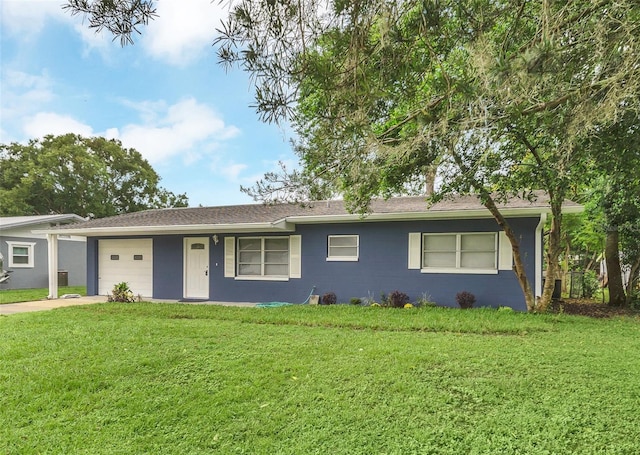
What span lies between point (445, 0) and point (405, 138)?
1.39m

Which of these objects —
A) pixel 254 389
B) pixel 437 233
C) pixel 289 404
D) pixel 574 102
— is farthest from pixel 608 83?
pixel 437 233

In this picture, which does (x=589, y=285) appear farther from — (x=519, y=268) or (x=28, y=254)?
(x=28, y=254)

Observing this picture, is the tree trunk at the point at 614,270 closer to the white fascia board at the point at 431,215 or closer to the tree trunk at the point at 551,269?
the white fascia board at the point at 431,215

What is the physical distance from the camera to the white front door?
1170 cm

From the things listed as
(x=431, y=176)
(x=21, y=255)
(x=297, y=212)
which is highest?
(x=431, y=176)

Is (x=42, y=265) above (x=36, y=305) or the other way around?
above

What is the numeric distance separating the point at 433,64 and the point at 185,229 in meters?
9.39

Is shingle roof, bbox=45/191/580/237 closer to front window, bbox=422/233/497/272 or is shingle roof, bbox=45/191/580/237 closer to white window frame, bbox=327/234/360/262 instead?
white window frame, bbox=327/234/360/262

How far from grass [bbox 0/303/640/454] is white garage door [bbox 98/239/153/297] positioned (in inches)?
234

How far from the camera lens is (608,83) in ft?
9.90

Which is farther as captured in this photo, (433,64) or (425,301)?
(425,301)

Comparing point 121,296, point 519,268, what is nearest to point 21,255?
point 121,296

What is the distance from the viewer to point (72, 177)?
26297mm

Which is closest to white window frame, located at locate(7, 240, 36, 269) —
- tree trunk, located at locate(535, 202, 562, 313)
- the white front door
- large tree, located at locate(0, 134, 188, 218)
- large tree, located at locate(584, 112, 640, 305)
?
the white front door
